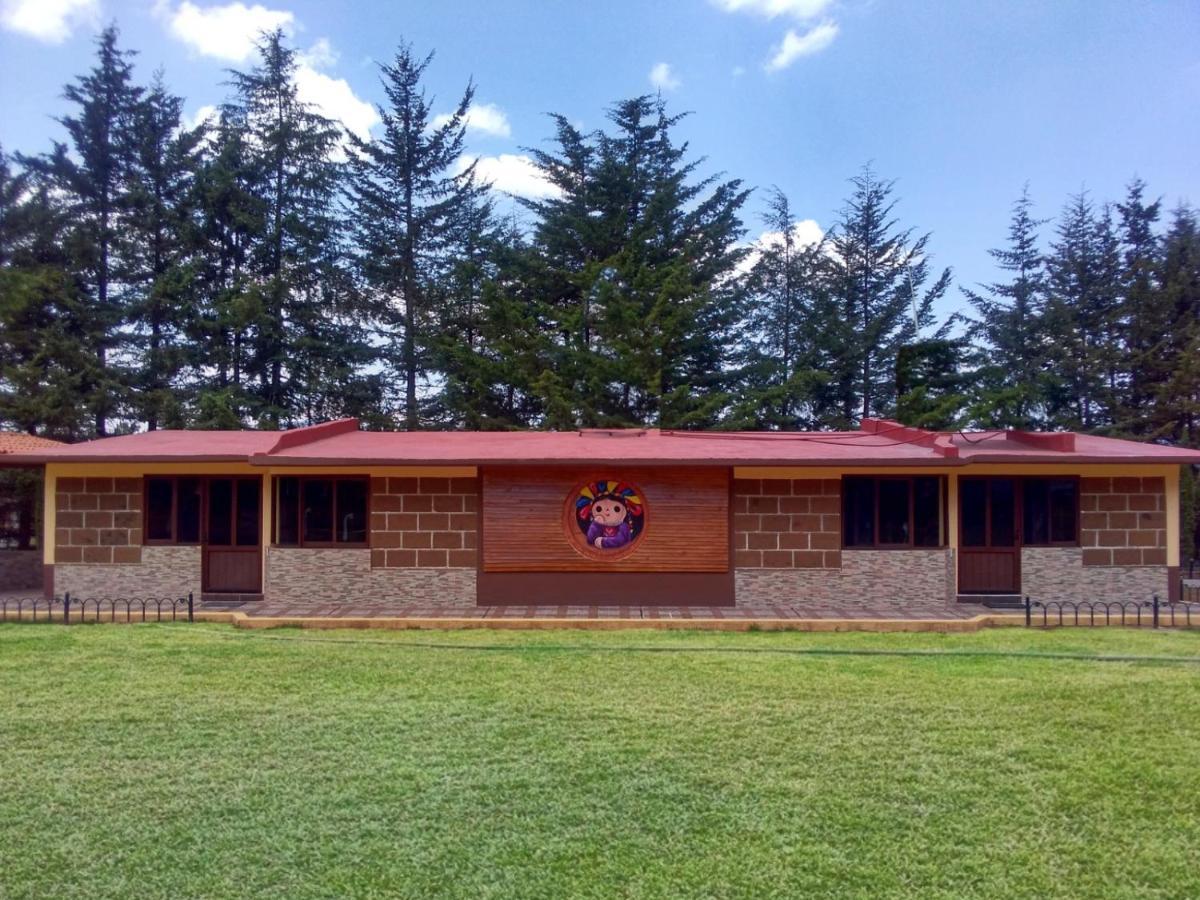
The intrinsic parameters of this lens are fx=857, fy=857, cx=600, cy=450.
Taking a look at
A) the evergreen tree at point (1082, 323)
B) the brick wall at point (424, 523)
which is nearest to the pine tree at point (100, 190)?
the brick wall at point (424, 523)

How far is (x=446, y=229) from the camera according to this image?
82.9 ft

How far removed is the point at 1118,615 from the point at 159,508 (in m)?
13.5

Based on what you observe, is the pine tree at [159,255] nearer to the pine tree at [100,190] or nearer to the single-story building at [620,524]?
the pine tree at [100,190]

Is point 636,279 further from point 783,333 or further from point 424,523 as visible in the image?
point 424,523

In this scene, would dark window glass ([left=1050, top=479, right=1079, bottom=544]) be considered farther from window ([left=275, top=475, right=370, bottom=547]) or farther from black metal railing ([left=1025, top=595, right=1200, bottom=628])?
window ([left=275, top=475, right=370, bottom=547])

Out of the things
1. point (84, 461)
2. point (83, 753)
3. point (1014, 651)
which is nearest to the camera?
point (83, 753)

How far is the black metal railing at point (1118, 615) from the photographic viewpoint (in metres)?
10.6

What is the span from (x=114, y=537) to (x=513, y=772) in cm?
1011

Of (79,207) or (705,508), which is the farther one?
(79,207)

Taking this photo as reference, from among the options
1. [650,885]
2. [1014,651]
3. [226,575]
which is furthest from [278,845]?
[226,575]

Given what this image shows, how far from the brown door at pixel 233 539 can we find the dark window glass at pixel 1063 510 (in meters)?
11.8

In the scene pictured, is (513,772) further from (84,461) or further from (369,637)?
(84,461)

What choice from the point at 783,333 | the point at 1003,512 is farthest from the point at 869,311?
the point at 1003,512

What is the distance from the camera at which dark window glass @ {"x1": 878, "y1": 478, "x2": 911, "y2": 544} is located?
12.4 meters
